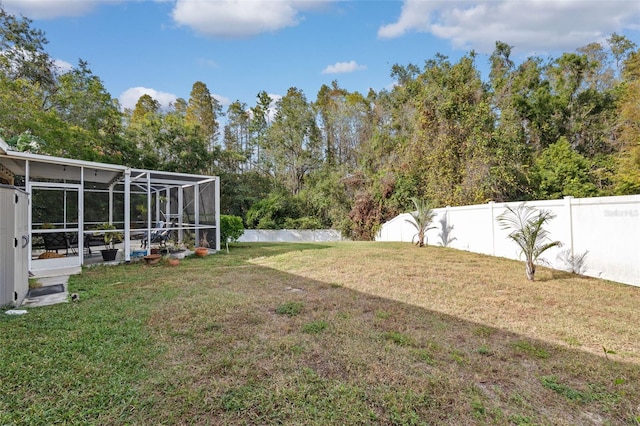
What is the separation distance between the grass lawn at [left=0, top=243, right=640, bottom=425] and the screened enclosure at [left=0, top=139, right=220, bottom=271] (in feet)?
9.79

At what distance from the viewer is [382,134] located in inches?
733

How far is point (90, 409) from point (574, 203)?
25.8ft

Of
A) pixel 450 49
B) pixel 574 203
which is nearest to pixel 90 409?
pixel 574 203

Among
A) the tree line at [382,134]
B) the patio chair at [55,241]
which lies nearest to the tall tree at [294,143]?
the tree line at [382,134]

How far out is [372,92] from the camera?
2394 centimetres

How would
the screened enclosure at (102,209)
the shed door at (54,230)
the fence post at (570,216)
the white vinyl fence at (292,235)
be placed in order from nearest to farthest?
the fence post at (570,216) < the shed door at (54,230) < the screened enclosure at (102,209) < the white vinyl fence at (292,235)

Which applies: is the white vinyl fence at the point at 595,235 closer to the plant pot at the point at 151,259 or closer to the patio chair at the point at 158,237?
the plant pot at the point at 151,259

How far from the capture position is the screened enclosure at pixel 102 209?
724cm

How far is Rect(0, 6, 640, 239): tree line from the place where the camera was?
13047mm

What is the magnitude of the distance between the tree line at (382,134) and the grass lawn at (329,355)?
8046 mm

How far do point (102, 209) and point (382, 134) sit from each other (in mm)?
14836

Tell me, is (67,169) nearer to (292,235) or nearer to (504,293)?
(504,293)

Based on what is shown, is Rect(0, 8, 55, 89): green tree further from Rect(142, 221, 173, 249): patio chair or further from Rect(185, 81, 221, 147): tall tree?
Rect(142, 221, 173, 249): patio chair

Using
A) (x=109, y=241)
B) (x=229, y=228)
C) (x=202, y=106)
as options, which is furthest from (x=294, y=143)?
(x=109, y=241)
